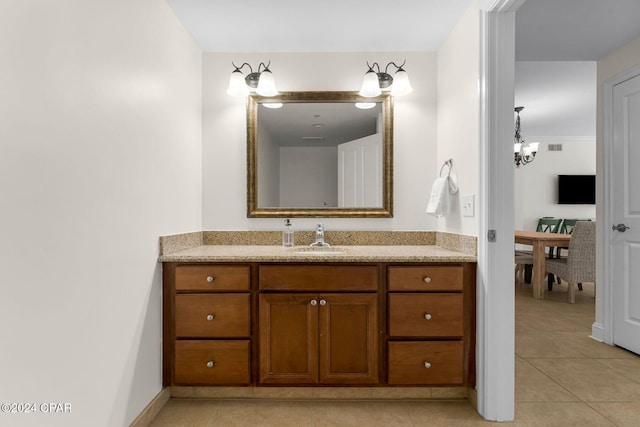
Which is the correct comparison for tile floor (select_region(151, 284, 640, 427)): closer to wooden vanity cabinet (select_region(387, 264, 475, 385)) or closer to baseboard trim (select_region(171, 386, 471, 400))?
baseboard trim (select_region(171, 386, 471, 400))

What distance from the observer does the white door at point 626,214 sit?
2662mm

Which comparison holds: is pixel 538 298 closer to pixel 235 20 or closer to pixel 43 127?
pixel 235 20

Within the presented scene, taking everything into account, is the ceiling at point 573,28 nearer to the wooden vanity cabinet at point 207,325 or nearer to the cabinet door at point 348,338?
the cabinet door at point 348,338

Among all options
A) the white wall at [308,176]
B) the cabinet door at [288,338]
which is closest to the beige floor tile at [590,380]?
the cabinet door at [288,338]

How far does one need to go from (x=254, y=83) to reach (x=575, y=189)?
6.56 m

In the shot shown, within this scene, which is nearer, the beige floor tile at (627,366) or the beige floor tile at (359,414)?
the beige floor tile at (359,414)

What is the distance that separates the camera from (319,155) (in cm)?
255

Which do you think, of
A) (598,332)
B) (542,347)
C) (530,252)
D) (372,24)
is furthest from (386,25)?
(530,252)

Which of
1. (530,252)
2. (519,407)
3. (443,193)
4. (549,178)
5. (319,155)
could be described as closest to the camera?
(519,407)

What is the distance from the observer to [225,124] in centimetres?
256

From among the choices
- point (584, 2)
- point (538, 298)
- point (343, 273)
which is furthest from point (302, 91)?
point (538, 298)

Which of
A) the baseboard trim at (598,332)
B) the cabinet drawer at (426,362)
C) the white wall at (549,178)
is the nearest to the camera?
the cabinet drawer at (426,362)

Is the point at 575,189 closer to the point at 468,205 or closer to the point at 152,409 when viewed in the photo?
the point at 468,205

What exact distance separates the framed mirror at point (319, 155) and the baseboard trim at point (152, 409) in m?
1.18
